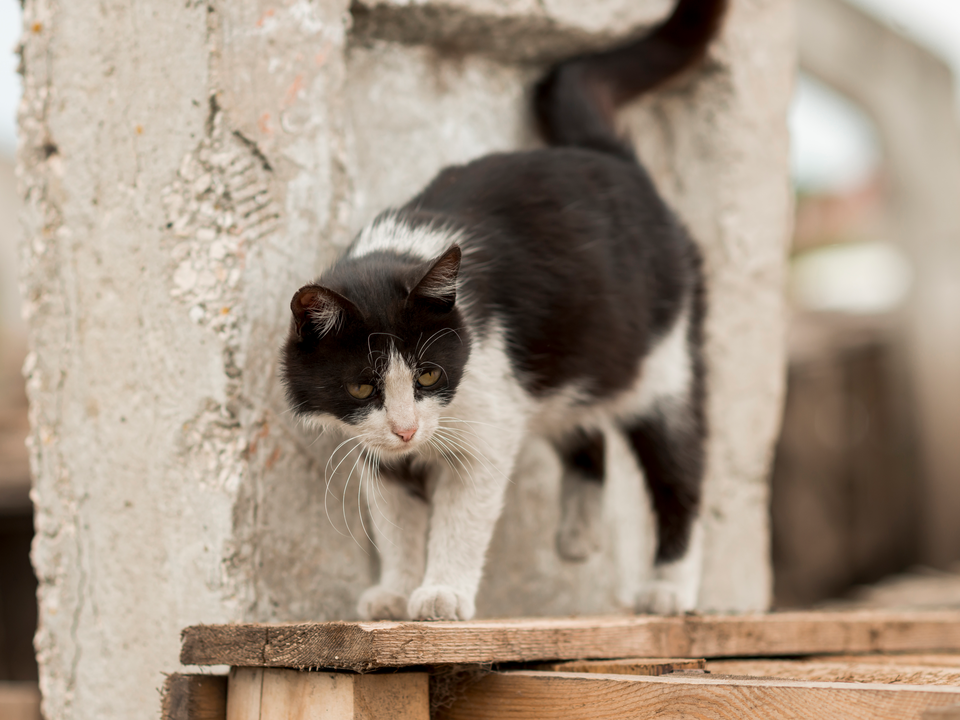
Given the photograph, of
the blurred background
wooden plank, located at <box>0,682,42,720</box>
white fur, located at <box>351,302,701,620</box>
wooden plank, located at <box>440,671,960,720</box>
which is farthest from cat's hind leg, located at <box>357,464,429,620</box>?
the blurred background

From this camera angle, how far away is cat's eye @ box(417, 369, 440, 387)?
2119 mm

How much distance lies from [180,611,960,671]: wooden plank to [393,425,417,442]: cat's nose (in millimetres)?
395

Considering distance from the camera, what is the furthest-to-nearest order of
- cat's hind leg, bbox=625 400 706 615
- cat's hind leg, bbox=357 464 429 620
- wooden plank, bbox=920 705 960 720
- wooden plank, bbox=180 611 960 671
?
1. cat's hind leg, bbox=625 400 706 615
2. cat's hind leg, bbox=357 464 429 620
3. wooden plank, bbox=180 611 960 671
4. wooden plank, bbox=920 705 960 720

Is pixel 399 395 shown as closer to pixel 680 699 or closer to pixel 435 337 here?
pixel 435 337

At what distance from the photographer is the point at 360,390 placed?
208cm

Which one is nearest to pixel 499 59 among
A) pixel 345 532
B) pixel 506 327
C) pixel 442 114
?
pixel 442 114

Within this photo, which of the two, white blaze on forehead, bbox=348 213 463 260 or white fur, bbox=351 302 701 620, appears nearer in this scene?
white fur, bbox=351 302 701 620

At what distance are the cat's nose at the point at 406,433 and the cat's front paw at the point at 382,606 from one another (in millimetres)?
457

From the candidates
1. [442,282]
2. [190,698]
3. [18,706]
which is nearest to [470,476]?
[442,282]

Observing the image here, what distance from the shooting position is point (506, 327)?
241 centimetres

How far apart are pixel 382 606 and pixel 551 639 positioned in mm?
508

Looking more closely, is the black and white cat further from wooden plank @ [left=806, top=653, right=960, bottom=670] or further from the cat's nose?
wooden plank @ [left=806, top=653, right=960, bottom=670]

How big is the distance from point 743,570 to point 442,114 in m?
1.78

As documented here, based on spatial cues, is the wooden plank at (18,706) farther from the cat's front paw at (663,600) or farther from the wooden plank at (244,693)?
the cat's front paw at (663,600)
